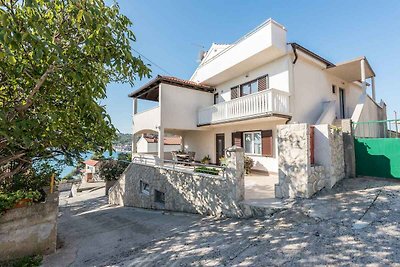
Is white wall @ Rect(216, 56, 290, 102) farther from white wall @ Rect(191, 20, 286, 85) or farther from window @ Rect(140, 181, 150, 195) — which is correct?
window @ Rect(140, 181, 150, 195)

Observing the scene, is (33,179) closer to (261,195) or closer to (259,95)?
(261,195)

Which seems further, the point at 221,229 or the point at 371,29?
the point at 371,29

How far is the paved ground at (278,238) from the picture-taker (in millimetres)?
3814

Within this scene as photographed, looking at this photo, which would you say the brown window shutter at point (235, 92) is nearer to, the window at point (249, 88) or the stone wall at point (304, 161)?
the window at point (249, 88)

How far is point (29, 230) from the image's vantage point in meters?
6.04

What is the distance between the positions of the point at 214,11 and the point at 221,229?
466 inches

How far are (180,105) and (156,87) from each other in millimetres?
2389

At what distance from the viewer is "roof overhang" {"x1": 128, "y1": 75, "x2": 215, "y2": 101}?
1401 centimetres

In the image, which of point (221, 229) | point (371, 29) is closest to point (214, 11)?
point (371, 29)

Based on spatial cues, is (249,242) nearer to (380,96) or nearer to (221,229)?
(221,229)

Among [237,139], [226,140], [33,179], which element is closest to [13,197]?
[33,179]

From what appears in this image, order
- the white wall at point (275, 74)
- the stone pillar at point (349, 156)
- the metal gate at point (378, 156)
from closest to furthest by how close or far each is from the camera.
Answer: the metal gate at point (378, 156) → the stone pillar at point (349, 156) → the white wall at point (275, 74)

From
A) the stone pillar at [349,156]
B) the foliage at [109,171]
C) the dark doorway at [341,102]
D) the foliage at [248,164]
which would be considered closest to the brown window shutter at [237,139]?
the foliage at [248,164]

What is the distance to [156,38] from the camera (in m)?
11.4
